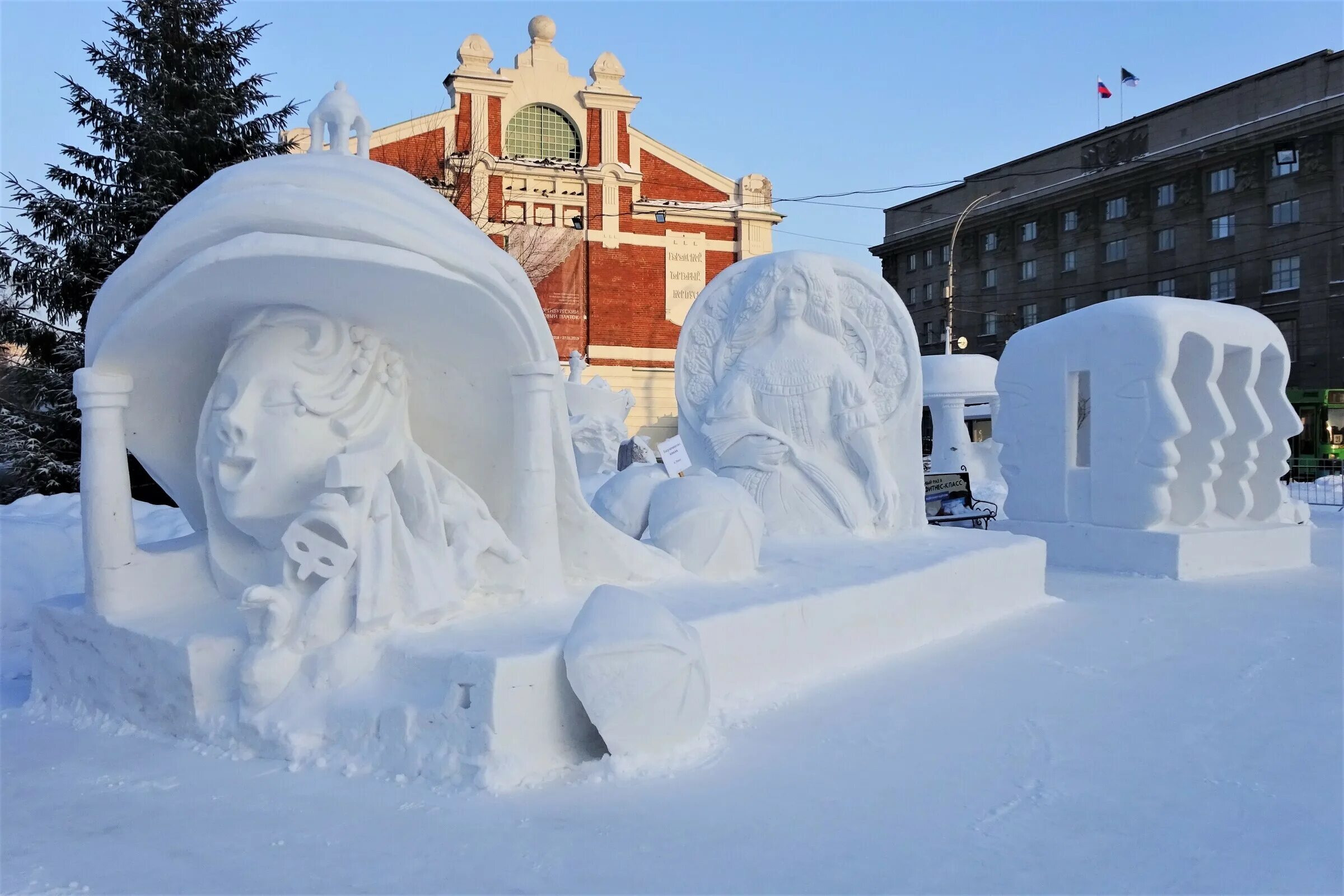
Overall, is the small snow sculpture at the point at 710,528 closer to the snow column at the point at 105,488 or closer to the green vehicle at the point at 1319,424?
the snow column at the point at 105,488

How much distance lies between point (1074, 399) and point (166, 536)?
7521 mm

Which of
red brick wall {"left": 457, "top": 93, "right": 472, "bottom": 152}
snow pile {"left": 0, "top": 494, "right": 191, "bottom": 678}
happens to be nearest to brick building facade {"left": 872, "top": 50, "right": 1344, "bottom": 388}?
→ red brick wall {"left": 457, "top": 93, "right": 472, "bottom": 152}

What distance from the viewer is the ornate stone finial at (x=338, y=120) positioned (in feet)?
10.9

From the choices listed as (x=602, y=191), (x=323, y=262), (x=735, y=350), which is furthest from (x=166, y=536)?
(x=602, y=191)

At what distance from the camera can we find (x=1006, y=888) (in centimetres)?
198

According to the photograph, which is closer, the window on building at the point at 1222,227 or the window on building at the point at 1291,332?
the window on building at the point at 1291,332

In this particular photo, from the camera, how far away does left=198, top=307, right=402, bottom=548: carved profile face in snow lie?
293cm

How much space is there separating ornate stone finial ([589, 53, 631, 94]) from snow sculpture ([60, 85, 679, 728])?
21943mm

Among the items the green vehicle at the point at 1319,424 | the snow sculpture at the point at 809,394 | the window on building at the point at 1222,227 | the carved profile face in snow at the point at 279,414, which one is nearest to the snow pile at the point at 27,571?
the carved profile face in snow at the point at 279,414

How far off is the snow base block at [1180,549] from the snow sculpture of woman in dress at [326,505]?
513 cm

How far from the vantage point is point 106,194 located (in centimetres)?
1279

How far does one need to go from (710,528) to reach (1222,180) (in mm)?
28187

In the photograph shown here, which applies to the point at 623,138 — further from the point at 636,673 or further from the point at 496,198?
the point at 636,673

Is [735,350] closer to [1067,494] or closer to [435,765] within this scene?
[1067,494]
